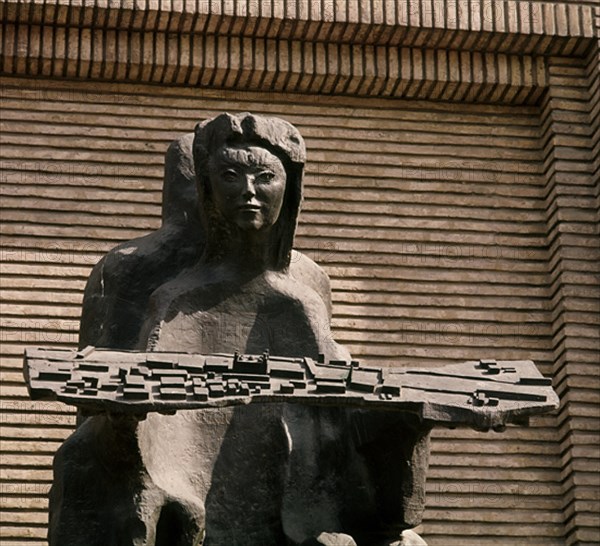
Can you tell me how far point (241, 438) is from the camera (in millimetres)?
9250

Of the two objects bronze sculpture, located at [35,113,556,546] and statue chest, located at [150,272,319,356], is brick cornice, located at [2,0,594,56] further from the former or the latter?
statue chest, located at [150,272,319,356]

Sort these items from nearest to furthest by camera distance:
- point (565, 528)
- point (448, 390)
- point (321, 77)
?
point (448, 390) < point (565, 528) < point (321, 77)

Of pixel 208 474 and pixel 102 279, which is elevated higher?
pixel 102 279

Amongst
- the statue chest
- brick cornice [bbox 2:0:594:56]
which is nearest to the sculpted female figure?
the statue chest

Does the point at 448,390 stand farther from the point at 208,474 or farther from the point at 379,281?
the point at 379,281

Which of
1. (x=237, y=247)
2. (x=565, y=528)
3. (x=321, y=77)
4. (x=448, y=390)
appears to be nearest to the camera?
(x=448, y=390)

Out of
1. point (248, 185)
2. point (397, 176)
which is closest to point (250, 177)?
point (248, 185)

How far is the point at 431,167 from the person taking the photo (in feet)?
52.1

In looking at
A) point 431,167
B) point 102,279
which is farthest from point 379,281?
point 102,279

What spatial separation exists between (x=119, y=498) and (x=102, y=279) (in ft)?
3.76

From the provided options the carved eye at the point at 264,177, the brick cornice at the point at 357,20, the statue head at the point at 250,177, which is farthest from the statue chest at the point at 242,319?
the brick cornice at the point at 357,20

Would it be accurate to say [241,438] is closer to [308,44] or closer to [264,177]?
[264,177]

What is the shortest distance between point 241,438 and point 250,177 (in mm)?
1024

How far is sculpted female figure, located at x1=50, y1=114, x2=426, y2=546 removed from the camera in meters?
8.95
